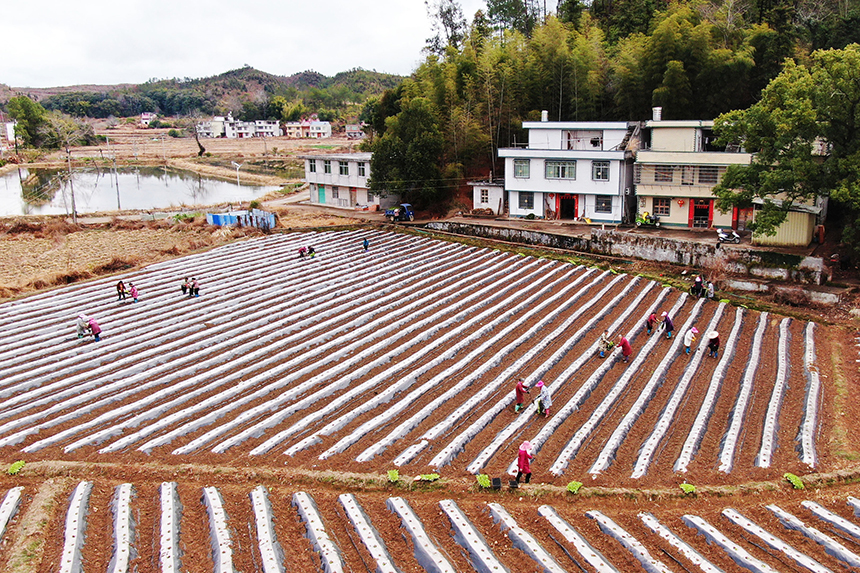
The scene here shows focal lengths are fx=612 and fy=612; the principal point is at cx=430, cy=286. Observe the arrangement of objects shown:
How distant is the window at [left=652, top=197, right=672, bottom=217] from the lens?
30906mm

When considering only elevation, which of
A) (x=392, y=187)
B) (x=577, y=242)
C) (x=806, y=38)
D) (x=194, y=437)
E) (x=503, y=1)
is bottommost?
(x=194, y=437)

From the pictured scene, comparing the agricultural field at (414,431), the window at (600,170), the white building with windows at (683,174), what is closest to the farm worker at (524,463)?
the agricultural field at (414,431)

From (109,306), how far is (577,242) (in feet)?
64.8

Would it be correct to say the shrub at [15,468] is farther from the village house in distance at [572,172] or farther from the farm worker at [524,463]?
the village house in distance at [572,172]

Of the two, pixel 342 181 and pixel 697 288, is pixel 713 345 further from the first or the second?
pixel 342 181

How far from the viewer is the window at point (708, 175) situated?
96.7 ft

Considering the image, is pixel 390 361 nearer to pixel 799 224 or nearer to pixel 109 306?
pixel 109 306

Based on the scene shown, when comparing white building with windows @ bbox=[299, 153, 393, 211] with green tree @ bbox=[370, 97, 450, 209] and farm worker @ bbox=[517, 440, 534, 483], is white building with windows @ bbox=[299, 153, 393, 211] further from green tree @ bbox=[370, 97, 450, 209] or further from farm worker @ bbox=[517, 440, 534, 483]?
farm worker @ bbox=[517, 440, 534, 483]

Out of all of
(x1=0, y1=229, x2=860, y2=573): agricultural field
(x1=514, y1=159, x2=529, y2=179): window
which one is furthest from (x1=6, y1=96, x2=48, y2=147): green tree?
(x1=514, y1=159, x2=529, y2=179): window

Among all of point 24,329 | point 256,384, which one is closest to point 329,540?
point 256,384

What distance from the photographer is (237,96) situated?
163000mm

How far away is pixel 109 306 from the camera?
22250mm

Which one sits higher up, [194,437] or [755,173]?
[755,173]

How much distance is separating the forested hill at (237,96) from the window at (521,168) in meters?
89.7
